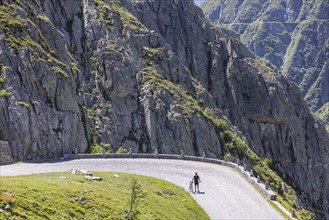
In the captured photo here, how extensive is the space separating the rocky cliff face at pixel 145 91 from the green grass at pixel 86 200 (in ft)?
83.6

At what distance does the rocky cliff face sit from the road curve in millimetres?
8074

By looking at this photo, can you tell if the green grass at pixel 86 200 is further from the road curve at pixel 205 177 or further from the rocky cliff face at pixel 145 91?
the rocky cliff face at pixel 145 91

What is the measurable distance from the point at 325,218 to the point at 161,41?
71211 millimetres

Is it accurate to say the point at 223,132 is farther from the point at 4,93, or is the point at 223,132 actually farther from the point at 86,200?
the point at 86,200

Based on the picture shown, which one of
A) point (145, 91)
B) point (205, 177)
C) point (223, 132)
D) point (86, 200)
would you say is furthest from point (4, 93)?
point (223, 132)

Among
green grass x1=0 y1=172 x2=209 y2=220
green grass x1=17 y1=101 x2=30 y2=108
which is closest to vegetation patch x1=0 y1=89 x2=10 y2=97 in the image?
green grass x1=17 y1=101 x2=30 y2=108

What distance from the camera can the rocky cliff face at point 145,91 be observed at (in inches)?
2803

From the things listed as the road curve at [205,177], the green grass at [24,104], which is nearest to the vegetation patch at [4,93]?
the green grass at [24,104]

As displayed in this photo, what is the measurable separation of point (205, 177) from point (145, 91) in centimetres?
4885

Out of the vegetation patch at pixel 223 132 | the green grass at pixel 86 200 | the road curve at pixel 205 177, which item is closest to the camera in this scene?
the green grass at pixel 86 200

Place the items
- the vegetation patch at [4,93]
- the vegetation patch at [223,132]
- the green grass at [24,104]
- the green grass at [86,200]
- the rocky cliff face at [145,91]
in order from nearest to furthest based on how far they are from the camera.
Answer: the green grass at [86,200] → the vegetation patch at [4,93] → the green grass at [24,104] → the rocky cliff face at [145,91] → the vegetation patch at [223,132]

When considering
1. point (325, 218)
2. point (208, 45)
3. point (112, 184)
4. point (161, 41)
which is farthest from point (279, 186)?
point (112, 184)

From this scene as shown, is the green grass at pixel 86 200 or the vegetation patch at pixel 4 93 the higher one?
the vegetation patch at pixel 4 93

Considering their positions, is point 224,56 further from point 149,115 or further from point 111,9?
point 149,115
